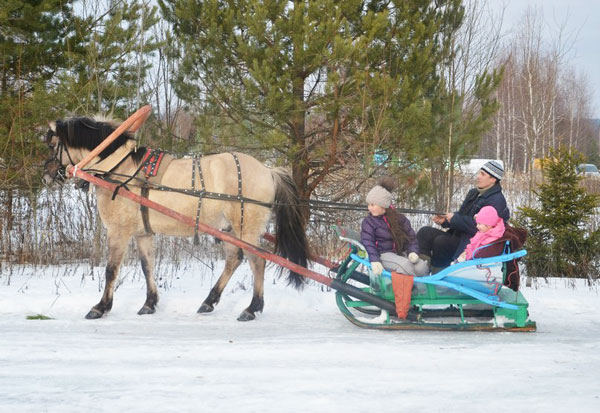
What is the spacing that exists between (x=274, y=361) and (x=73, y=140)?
120 inches

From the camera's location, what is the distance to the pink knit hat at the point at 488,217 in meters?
4.65

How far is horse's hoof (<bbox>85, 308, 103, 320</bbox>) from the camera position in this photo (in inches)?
205

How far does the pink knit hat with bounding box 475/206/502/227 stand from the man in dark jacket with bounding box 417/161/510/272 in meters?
0.22

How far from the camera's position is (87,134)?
545 centimetres

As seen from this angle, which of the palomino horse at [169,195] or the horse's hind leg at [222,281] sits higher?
the palomino horse at [169,195]

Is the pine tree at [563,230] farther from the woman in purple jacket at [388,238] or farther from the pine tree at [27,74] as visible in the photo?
the pine tree at [27,74]

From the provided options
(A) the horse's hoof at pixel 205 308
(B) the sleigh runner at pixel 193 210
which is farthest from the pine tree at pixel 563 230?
(A) the horse's hoof at pixel 205 308

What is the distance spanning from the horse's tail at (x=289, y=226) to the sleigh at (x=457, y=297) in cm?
63

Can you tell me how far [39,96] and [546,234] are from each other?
7475 millimetres

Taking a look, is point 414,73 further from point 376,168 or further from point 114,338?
point 114,338

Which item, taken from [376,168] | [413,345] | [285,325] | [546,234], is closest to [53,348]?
[285,325]

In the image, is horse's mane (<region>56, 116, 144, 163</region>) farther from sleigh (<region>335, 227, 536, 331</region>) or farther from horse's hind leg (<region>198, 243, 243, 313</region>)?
sleigh (<region>335, 227, 536, 331</region>)

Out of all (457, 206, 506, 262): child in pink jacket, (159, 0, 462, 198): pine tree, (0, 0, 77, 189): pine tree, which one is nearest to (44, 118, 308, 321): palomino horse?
(457, 206, 506, 262): child in pink jacket

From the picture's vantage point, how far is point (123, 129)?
518cm
